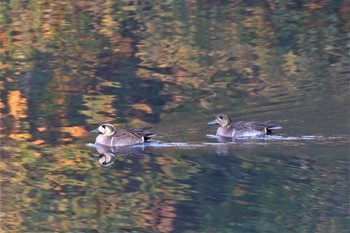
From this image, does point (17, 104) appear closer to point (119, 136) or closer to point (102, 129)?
point (102, 129)

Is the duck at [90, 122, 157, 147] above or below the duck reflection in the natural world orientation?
above

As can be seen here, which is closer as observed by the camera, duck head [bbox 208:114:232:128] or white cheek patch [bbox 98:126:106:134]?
white cheek patch [bbox 98:126:106:134]

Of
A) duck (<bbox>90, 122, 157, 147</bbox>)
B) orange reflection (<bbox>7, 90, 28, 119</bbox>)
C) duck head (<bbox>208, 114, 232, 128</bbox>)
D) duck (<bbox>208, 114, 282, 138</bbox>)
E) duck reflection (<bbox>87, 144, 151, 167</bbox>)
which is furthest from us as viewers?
orange reflection (<bbox>7, 90, 28, 119</bbox>)

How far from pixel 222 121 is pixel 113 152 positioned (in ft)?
4.70

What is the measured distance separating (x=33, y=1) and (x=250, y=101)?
902cm

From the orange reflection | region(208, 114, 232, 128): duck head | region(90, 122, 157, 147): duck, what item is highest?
the orange reflection

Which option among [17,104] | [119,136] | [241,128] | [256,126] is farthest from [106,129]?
[17,104]

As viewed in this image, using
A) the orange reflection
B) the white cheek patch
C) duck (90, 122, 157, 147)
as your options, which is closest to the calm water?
the orange reflection

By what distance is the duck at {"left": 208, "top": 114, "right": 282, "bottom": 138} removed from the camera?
12031mm

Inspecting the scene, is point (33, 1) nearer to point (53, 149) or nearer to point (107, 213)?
point (53, 149)

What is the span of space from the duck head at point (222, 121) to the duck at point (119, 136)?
34.3 inches

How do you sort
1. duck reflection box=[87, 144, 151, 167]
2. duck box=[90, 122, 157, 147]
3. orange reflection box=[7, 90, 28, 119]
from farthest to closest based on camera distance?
orange reflection box=[7, 90, 28, 119] → duck box=[90, 122, 157, 147] → duck reflection box=[87, 144, 151, 167]

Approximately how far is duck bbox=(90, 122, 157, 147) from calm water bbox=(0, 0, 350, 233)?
132 millimetres

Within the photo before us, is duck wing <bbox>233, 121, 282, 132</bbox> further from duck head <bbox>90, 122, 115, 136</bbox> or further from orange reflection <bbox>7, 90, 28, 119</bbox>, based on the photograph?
orange reflection <bbox>7, 90, 28, 119</bbox>
